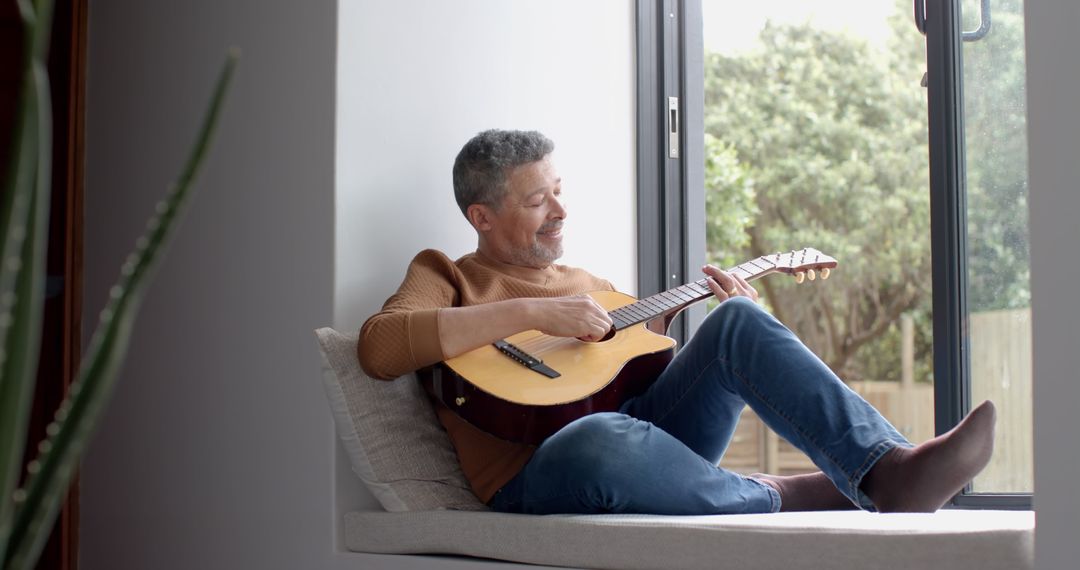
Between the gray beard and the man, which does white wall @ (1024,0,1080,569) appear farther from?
the gray beard

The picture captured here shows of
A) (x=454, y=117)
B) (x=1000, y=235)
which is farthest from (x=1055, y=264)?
(x=454, y=117)

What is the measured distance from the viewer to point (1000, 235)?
2605 millimetres

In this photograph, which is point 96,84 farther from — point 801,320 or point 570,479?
point 801,320

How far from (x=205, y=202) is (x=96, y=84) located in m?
0.52

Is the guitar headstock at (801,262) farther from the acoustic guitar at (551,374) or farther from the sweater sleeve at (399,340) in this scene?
the sweater sleeve at (399,340)

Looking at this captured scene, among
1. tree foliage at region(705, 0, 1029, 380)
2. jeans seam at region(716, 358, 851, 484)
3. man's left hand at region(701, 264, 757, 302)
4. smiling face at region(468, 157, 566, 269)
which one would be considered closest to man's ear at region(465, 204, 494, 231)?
smiling face at region(468, 157, 566, 269)

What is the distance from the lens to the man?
1.90 meters

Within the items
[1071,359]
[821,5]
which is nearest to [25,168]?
[1071,359]

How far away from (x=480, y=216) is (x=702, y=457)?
0.74 m

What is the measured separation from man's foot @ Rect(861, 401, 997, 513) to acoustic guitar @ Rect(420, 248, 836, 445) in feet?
1.92

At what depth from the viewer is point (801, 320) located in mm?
9430

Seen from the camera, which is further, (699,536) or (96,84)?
(96,84)

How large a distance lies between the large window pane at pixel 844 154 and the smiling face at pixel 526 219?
639 centimetres

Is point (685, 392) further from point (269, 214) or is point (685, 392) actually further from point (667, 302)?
point (269, 214)
